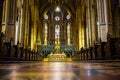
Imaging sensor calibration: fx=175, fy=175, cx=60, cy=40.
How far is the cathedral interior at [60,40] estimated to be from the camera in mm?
1493

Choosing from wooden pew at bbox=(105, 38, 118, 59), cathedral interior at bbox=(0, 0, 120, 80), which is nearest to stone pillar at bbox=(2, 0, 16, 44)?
cathedral interior at bbox=(0, 0, 120, 80)

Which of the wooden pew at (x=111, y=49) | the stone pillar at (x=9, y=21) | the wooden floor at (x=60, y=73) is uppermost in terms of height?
the stone pillar at (x=9, y=21)

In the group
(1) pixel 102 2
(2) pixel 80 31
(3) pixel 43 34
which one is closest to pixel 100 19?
(1) pixel 102 2

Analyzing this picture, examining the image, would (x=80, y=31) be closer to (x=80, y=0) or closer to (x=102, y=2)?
(x=80, y=0)

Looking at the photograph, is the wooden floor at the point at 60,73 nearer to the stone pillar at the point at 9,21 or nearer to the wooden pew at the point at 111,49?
the wooden pew at the point at 111,49

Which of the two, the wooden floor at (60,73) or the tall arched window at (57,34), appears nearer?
the wooden floor at (60,73)

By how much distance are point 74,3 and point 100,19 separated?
17.1m

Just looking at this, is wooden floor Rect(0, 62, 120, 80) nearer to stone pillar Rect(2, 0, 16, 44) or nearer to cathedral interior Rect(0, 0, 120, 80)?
cathedral interior Rect(0, 0, 120, 80)

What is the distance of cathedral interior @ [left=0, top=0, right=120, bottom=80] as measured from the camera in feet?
4.90

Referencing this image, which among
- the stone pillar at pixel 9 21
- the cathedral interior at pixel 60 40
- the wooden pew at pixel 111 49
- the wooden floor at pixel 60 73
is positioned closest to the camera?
the wooden floor at pixel 60 73

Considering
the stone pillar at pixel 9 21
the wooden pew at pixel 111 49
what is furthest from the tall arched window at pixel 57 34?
the wooden pew at pixel 111 49

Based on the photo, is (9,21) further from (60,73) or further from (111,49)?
(60,73)

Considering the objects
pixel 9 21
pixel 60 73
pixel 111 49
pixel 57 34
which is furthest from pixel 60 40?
pixel 60 73

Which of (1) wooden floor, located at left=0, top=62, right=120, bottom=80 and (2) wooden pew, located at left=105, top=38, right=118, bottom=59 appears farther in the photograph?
(2) wooden pew, located at left=105, top=38, right=118, bottom=59
